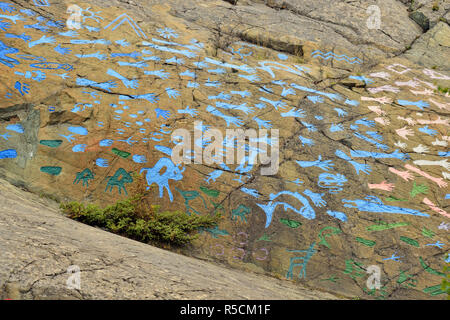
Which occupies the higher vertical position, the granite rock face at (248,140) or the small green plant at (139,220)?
the granite rock face at (248,140)

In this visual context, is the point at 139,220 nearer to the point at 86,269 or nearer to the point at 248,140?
the point at 86,269

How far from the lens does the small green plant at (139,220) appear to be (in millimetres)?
4180

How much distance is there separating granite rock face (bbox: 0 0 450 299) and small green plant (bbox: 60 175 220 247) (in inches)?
7.9

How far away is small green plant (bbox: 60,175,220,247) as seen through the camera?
418 centimetres

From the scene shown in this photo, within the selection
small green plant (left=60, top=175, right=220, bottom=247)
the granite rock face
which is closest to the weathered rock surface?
small green plant (left=60, top=175, right=220, bottom=247)

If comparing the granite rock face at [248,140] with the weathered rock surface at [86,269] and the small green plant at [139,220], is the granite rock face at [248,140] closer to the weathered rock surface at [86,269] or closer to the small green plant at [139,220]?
Answer: the small green plant at [139,220]

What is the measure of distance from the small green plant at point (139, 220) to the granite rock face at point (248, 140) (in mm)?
201

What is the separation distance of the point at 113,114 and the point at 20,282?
11.6ft

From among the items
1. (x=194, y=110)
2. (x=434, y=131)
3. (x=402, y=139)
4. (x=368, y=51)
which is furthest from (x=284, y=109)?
(x=368, y=51)

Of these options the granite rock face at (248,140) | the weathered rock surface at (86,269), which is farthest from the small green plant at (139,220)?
the weathered rock surface at (86,269)

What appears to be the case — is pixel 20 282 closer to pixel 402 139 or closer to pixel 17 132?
pixel 17 132

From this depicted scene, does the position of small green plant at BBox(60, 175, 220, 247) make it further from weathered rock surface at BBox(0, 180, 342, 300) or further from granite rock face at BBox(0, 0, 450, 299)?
weathered rock surface at BBox(0, 180, 342, 300)

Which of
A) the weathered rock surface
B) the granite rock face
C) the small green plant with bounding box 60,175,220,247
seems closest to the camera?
the weathered rock surface

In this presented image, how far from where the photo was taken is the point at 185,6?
780 cm
